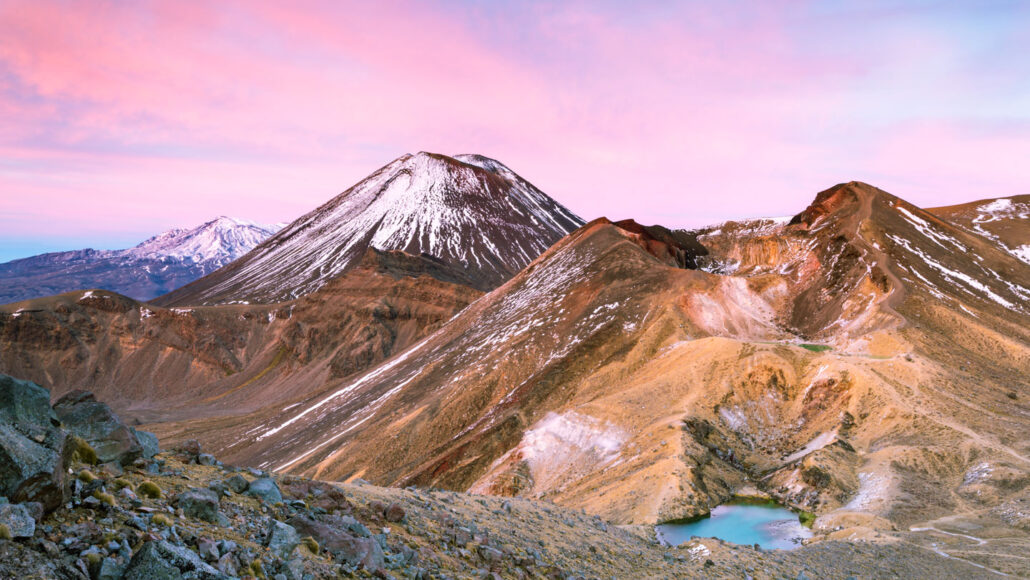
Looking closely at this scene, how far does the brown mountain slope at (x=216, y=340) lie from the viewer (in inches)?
4934

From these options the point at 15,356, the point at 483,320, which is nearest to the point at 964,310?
the point at 483,320

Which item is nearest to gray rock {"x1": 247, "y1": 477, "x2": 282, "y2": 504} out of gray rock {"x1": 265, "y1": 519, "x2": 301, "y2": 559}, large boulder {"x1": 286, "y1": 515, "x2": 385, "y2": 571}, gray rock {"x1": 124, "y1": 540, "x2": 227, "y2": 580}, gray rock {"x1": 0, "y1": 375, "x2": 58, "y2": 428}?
large boulder {"x1": 286, "y1": 515, "x2": 385, "y2": 571}

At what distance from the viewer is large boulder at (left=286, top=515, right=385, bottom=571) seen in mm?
9125

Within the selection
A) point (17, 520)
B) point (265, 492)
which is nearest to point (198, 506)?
point (265, 492)

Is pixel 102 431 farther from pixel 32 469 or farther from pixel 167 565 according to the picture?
pixel 167 565

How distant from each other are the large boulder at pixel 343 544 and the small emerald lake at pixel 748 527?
25.7m

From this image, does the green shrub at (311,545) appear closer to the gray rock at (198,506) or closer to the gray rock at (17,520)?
the gray rock at (198,506)

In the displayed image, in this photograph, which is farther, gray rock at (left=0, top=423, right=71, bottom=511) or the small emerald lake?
the small emerald lake

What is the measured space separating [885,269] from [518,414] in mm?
49038

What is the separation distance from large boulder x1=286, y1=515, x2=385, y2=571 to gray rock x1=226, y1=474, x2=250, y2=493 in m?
1.29

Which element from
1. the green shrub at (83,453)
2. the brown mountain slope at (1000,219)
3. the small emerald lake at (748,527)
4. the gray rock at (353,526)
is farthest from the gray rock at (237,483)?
the brown mountain slope at (1000,219)

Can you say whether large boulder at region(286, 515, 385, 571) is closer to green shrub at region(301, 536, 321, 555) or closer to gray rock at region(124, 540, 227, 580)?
green shrub at region(301, 536, 321, 555)

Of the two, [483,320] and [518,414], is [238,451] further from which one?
[518,414]

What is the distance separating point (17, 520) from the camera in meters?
6.12
